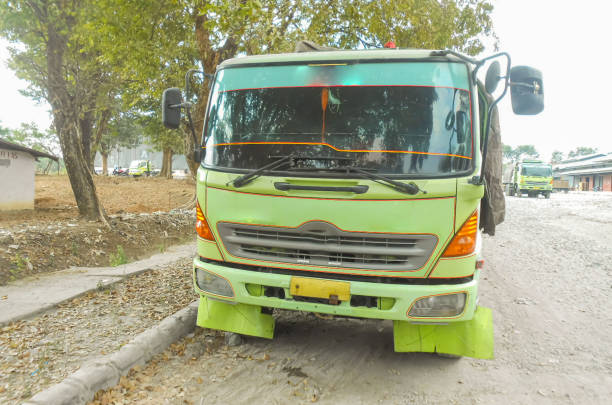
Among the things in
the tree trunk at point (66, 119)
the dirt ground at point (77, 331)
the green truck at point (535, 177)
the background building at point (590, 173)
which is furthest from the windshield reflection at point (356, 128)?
the background building at point (590, 173)

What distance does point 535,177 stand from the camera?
1350 inches

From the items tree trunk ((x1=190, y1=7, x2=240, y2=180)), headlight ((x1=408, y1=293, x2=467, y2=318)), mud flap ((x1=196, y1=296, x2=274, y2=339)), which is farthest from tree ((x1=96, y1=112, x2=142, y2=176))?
headlight ((x1=408, y1=293, x2=467, y2=318))

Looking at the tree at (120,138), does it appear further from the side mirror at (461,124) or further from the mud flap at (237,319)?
the side mirror at (461,124)

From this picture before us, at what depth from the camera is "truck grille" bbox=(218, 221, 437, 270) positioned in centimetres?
321

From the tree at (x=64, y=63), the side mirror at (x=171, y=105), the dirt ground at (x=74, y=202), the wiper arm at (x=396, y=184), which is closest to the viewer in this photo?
the wiper arm at (x=396, y=184)

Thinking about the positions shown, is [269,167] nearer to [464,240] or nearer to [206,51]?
[464,240]

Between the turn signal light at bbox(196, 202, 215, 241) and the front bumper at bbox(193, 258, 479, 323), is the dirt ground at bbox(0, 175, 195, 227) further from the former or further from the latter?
the front bumper at bbox(193, 258, 479, 323)

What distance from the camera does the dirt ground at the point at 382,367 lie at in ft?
10.6

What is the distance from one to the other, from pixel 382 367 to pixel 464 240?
132 centimetres

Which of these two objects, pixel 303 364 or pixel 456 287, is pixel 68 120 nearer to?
pixel 303 364

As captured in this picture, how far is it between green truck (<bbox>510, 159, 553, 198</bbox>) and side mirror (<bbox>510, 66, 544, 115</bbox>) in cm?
3430

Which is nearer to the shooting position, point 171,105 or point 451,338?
point 451,338

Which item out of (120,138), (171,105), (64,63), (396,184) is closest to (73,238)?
(64,63)

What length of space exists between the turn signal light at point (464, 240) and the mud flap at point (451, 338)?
0.65m
